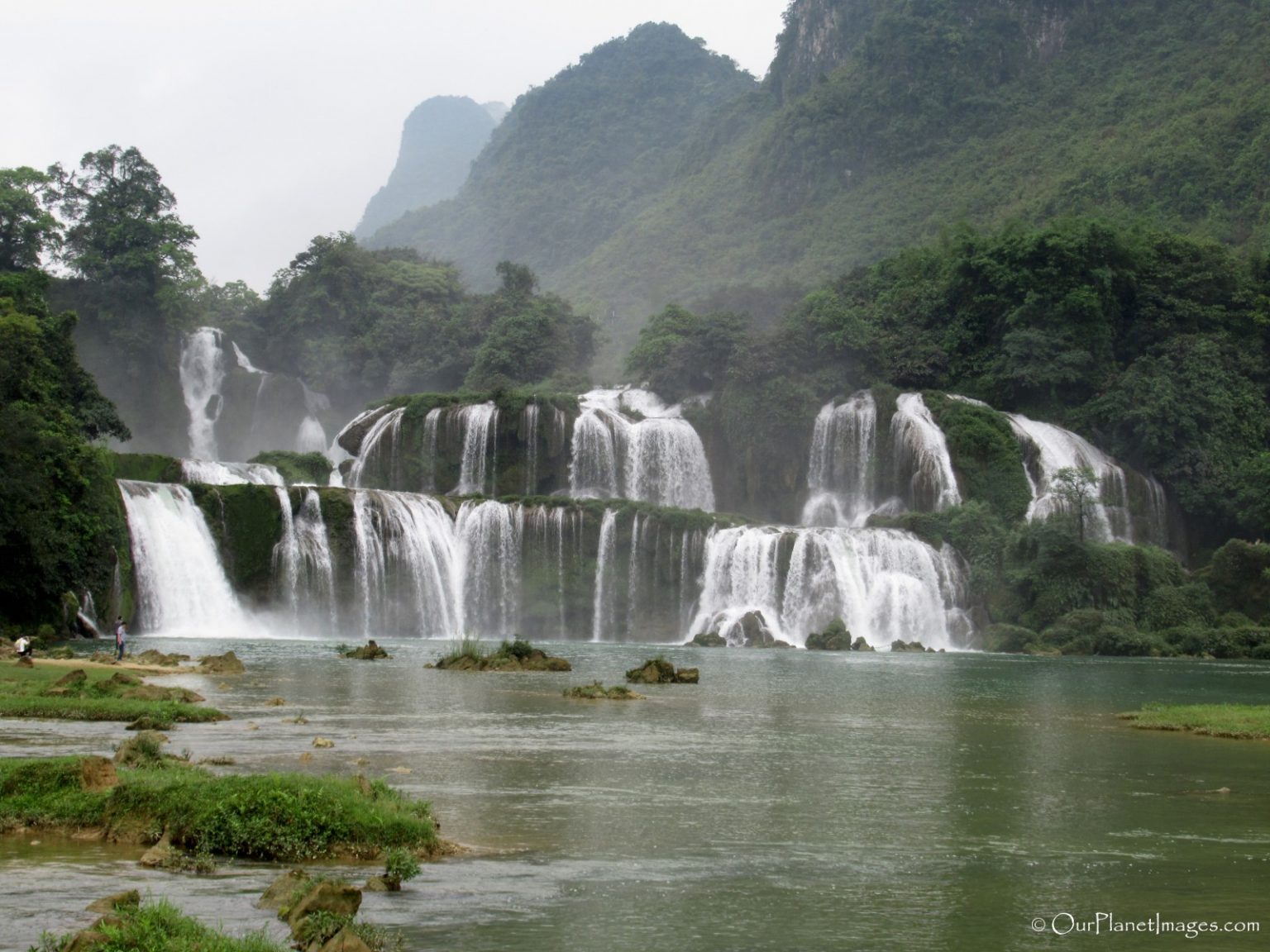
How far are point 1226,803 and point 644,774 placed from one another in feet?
19.6

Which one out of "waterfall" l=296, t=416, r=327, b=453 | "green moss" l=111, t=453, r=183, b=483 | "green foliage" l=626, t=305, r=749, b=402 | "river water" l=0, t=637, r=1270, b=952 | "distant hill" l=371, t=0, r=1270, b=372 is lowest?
"river water" l=0, t=637, r=1270, b=952

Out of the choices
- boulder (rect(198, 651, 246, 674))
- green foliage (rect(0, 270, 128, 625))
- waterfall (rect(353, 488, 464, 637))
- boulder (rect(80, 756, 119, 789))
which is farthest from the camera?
waterfall (rect(353, 488, 464, 637))

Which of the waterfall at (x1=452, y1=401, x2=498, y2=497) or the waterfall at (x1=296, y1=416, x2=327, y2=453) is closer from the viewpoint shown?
the waterfall at (x1=452, y1=401, x2=498, y2=497)

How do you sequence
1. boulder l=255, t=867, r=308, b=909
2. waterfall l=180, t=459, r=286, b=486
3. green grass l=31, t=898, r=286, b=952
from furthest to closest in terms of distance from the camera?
waterfall l=180, t=459, r=286, b=486 < boulder l=255, t=867, r=308, b=909 < green grass l=31, t=898, r=286, b=952

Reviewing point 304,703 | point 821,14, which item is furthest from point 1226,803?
point 821,14

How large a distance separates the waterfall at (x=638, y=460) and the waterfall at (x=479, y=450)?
3.41 m

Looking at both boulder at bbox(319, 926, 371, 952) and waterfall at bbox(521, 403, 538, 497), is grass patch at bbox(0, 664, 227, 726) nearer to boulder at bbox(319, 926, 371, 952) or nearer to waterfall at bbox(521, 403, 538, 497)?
boulder at bbox(319, 926, 371, 952)

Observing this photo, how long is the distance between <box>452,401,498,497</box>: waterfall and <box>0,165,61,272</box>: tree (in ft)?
83.7

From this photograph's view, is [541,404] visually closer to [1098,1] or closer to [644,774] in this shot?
[644,774]

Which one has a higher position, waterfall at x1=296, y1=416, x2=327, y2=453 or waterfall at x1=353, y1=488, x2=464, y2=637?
waterfall at x1=296, y1=416, x2=327, y2=453

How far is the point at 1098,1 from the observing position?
109125 millimetres

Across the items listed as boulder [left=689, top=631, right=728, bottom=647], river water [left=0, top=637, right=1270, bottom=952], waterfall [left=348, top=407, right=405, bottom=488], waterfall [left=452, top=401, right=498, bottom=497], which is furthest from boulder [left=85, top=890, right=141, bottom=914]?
waterfall [left=348, top=407, right=405, bottom=488]

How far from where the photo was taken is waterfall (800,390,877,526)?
206ft

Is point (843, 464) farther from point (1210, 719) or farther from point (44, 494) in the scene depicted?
point (1210, 719)
